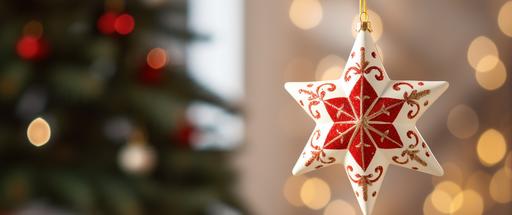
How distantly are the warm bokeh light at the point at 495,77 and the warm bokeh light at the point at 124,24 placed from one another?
0.75 meters

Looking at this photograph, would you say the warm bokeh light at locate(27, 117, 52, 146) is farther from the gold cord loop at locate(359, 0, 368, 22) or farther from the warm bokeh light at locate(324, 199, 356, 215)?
the gold cord loop at locate(359, 0, 368, 22)

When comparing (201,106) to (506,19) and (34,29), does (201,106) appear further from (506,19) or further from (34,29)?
(506,19)

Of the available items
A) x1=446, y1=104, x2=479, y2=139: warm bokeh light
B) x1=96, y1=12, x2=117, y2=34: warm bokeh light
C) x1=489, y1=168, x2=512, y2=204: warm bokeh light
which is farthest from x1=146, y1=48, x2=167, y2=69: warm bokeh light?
x1=489, y1=168, x2=512, y2=204: warm bokeh light

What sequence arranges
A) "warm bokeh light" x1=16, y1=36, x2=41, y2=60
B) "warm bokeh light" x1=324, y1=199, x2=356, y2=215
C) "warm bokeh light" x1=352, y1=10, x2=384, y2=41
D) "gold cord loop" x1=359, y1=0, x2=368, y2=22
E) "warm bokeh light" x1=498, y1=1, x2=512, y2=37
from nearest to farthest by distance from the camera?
"gold cord loop" x1=359, y1=0, x2=368, y2=22
"warm bokeh light" x1=16, y1=36, x2=41, y2=60
"warm bokeh light" x1=498, y1=1, x2=512, y2=37
"warm bokeh light" x1=352, y1=10, x2=384, y2=41
"warm bokeh light" x1=324, y1=199, x2=356, y2=215

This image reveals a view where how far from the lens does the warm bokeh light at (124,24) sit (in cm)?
147

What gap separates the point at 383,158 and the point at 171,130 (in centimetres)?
87

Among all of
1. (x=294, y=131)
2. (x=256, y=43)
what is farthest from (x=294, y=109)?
(x=256, y=43)

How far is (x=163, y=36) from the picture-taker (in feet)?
5.22

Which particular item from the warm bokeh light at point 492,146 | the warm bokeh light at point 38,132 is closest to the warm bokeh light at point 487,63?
the warm bokeh light at point 492,146

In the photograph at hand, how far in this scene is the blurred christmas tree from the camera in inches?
54.8

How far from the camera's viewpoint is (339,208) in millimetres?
1743

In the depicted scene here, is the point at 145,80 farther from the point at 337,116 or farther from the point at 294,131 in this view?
the point at 337,116

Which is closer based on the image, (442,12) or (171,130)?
(171,130)

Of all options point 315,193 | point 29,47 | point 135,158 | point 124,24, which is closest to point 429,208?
point 315,193
